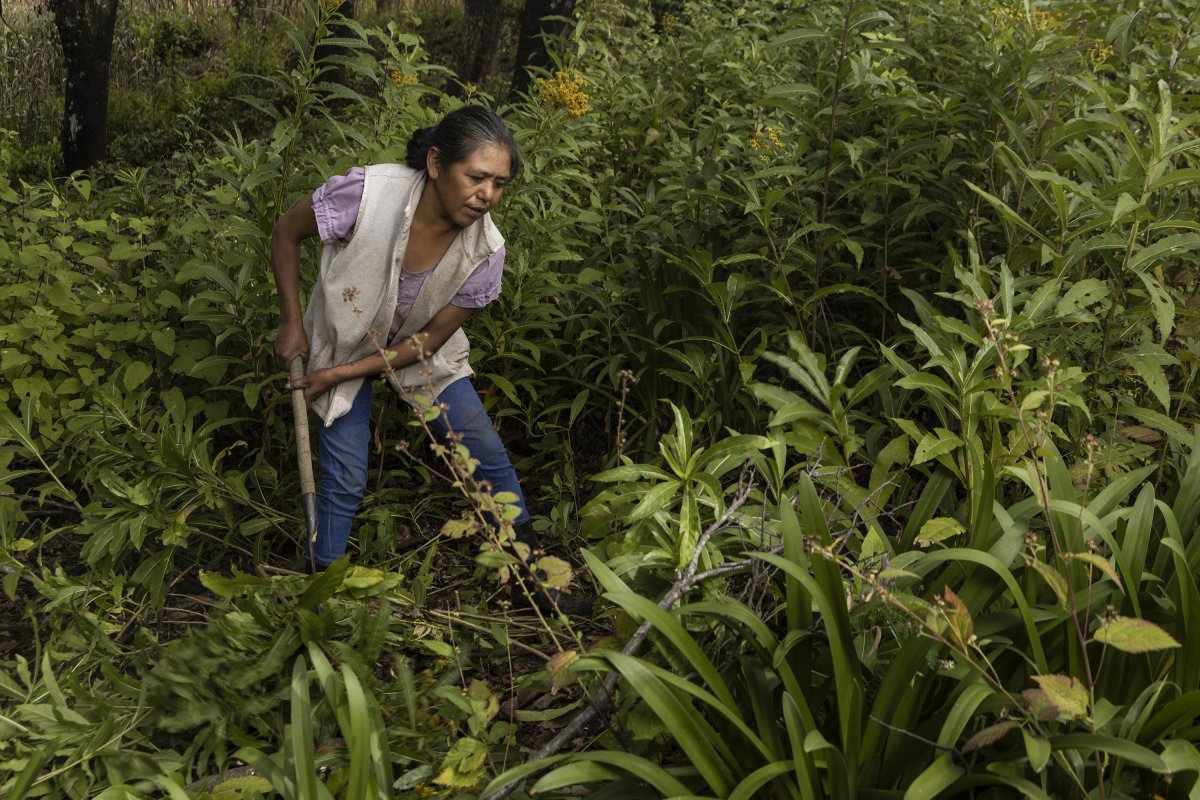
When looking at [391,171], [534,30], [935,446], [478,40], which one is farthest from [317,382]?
[478,40]

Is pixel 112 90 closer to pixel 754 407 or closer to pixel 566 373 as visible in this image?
pixel 566 373

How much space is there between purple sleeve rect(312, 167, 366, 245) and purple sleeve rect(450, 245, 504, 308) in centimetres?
39

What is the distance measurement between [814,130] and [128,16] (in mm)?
10565

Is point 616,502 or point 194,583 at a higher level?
point 616,502

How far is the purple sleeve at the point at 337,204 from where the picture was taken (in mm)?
3100

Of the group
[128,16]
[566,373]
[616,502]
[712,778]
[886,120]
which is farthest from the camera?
[128,16]

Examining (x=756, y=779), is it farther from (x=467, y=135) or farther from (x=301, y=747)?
(x=467, y=135)

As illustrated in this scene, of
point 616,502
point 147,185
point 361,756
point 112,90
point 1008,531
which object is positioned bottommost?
point 112,90

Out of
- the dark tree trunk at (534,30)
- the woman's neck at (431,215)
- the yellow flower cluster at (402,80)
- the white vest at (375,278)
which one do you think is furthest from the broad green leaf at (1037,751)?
the dark tree trunk at (534,30)

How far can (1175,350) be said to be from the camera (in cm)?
378

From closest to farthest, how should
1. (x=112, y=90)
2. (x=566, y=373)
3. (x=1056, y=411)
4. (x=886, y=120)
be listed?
(x=1056, y=411) < (x=886, y=120) < (x=566, y=373) < (x=112, y=90)

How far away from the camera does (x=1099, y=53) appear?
405cm

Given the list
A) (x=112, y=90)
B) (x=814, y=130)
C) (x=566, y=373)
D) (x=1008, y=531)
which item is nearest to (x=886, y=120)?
(x=814, y=130)

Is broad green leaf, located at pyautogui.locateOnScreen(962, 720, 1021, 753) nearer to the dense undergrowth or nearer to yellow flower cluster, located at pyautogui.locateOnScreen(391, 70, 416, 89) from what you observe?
the dense undergrowth
